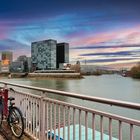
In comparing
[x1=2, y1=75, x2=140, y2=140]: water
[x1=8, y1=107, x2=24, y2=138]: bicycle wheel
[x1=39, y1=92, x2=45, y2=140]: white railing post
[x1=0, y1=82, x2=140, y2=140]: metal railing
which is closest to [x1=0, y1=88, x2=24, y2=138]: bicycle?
[x1=8, y1=107, x2=24, y2=138]: bicycle wheel

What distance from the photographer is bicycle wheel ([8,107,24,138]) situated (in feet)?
14.9

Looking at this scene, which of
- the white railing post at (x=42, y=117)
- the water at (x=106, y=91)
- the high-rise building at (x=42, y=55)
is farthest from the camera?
the high-rise building at (x=42, y=55)

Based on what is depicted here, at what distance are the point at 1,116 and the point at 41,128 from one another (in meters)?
1.62

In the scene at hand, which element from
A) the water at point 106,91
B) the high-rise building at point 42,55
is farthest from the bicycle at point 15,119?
the high-rise building at point 42,55

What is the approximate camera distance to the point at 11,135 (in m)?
4.70

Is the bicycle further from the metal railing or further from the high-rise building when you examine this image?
the high-rise building

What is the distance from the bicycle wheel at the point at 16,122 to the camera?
454 centimetres

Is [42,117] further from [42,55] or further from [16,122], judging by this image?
[42,55]

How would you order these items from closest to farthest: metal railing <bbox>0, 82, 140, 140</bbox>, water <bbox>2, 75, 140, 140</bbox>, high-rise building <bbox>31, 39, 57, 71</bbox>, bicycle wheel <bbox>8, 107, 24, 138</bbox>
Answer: metal railing <bbox>0, 82, 140, 140</bbox>
bicycle wheel <bbox>8, 107, 24, 138</bbox>
water <bbox>2, 75, 140, 140</bbox>
high-rise building <bbox>31, 39, 57, 71</bbox>

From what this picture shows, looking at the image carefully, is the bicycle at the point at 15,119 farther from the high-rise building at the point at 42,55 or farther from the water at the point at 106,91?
the high-rise building at the point at 42,55

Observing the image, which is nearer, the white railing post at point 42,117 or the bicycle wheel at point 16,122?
the white railing post at point 42,117

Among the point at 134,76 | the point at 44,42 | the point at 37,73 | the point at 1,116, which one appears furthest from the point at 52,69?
the point at 1,116

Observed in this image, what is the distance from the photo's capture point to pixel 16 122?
471 cm

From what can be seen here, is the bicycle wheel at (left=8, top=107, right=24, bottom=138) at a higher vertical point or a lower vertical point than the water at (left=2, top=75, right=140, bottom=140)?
higher
